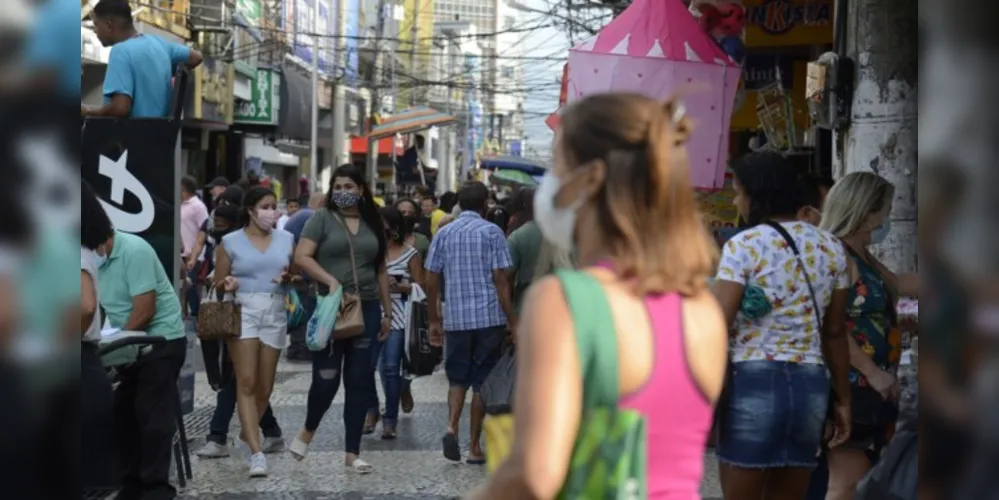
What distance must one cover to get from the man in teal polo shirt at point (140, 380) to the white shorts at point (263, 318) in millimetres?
1762

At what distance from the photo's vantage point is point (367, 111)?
58094mm

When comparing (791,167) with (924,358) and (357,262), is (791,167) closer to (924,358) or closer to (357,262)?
(924,358)

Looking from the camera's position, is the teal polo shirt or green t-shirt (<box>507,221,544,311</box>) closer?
the teal polo shirt

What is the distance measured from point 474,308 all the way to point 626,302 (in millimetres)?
6629

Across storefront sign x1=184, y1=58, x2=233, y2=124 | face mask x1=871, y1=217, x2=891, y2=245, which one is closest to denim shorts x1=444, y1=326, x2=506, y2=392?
face mask x1=871, y1=217, x2=891, y2=245

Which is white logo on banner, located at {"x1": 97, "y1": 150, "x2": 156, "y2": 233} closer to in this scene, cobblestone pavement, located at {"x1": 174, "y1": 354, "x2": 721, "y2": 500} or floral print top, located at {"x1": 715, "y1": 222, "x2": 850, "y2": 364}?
cobblestone pavement, located at {"x1": 174, "y1": 354, "x2": 721, "y2": 500}

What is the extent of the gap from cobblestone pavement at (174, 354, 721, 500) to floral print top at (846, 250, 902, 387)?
2.45 m

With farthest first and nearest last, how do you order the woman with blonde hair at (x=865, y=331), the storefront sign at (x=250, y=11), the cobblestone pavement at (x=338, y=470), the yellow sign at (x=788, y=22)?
the storefront sign at (x=250, y=11) → the yellow sign at (x=788, y=22) → the cobblestone pavement at (x=338, y=470) → the woman with blonde hair at (x=865, y=331)

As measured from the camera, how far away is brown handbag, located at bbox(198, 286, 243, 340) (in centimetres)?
865

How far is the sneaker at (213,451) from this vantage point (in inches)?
367

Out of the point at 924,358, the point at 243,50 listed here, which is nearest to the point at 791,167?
the point at 924,358

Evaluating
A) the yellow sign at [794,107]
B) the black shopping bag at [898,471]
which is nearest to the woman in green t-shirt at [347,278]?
the black shopping bag at [898,471]

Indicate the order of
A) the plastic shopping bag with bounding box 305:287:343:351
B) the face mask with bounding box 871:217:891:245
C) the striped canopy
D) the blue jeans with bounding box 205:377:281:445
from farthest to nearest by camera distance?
the striped canopy, the blue jeans with bounding box 205:377:281:445, the plastic shopping bag with bounding box 305:287:343:351, the face mask with bounding box 871:217:891:245

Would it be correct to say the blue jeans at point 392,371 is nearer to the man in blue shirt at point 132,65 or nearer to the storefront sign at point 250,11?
the man in blue shirt at point 132,65
